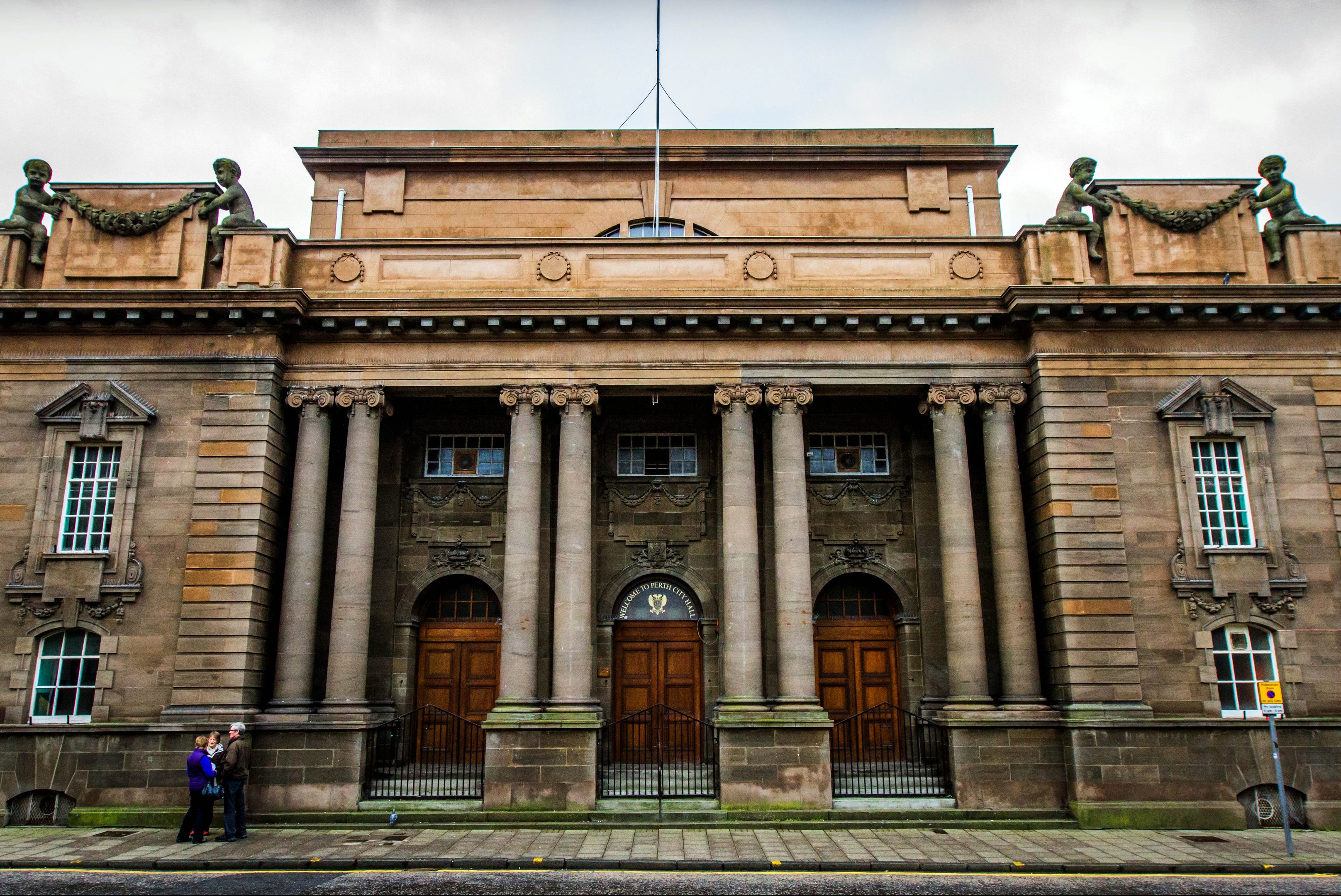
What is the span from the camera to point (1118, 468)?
1698cm

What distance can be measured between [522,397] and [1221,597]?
486 inches

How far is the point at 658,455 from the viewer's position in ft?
65.7

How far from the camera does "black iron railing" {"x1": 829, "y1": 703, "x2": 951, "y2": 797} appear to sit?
1617cm

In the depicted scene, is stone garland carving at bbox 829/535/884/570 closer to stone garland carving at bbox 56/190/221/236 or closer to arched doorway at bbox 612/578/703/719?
arched doorway at bbox 612/578/703/719

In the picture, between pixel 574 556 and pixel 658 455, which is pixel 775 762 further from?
pixel 658 455

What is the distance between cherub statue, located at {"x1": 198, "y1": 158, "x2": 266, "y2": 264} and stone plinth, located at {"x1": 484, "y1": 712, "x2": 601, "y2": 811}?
996cm

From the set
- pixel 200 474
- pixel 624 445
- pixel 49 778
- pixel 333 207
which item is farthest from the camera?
pixel 333 207

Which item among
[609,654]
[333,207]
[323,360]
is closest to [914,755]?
[609,654]

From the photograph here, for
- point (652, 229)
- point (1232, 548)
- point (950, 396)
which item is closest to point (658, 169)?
point (652, 229)

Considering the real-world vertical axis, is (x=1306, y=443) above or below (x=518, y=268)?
below

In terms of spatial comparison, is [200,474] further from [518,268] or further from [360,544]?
[518,268]

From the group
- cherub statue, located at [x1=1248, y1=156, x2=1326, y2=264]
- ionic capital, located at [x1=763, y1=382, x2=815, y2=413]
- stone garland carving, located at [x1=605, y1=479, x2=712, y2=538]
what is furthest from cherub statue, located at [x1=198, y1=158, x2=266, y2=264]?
cherub statue, located at [x1=1248, y1=156, x2=1326, y2=264]

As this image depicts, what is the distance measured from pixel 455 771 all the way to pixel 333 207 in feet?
42.0

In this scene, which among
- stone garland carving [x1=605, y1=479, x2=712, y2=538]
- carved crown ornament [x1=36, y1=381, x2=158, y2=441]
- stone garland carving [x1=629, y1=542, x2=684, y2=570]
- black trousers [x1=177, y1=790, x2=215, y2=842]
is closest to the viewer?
black trousers [x1=177, y1=790, x2=215, y2=842]
